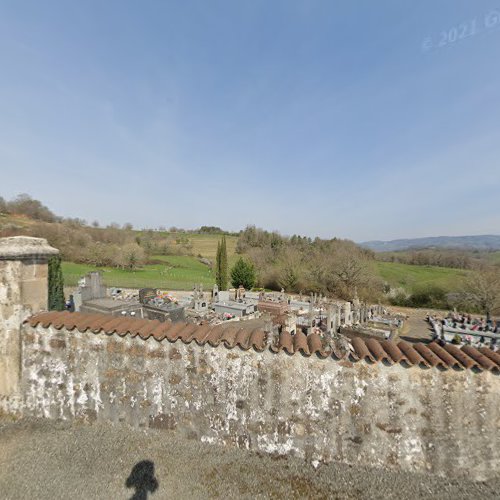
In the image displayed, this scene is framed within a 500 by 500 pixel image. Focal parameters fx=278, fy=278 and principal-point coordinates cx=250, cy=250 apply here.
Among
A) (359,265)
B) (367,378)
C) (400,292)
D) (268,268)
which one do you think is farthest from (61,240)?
(367,378)

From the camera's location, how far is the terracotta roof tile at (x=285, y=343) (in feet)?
11.1

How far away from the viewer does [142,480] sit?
318 cm

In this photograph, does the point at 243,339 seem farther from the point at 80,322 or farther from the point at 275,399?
the point at 80,322

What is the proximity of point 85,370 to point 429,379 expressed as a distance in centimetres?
464

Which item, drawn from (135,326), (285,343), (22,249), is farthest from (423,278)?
(22,249)

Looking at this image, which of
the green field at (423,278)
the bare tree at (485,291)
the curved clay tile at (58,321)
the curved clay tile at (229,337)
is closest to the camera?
the curved clay tile at (229,337)

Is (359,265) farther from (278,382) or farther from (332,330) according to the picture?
(278,382)

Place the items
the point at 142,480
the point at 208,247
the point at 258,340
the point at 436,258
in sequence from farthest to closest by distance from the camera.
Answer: the point at 208,247 < the point at 436,258 < the point at 258,340 < the point at 142,480

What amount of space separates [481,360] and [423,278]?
42142mm

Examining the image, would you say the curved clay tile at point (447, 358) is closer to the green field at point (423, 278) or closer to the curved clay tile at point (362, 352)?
the curved clay tile at point (362, 352)

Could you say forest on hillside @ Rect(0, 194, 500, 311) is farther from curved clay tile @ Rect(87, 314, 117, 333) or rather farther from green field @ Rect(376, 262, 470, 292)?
curved clay tile @ Rect(87, 314, 117, 333)

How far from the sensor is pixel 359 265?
31.1 m

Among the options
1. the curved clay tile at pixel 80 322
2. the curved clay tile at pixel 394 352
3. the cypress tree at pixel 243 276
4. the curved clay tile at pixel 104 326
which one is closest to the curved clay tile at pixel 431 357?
the curved clay tile at pixel 394 352

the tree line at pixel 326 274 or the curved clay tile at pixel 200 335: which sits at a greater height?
the curved clay tile at pixel 200 335
